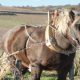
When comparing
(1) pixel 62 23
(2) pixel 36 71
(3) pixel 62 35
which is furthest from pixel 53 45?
(2) pixel 36 71

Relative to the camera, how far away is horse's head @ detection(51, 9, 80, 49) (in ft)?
23.7

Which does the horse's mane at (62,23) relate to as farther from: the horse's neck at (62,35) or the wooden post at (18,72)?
the wooden post at (18,72)

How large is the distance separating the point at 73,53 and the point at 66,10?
0.76 meters

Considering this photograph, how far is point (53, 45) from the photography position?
24.9 feet

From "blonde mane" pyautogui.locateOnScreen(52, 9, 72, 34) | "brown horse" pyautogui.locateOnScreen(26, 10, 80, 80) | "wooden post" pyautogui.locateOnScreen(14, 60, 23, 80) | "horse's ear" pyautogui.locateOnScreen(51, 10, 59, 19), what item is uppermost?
"horse's ear" pyautogui.locateOnScreen(51, 10, 59, 19)

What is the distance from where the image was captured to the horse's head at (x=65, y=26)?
7.21 m

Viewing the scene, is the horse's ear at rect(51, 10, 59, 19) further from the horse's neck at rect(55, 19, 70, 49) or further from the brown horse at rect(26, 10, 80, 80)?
the horse's neck at rect(55, 19, 70, 49)

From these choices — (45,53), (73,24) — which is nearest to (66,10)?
(73,24)

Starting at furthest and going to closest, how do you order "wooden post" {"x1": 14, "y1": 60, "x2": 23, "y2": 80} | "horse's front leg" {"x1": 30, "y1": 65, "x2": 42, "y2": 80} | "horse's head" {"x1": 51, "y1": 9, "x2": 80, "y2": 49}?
"wooden post" {"x1": 14, "y1": 60, "x2": 23, "y2": 80} → "horse's front leg" {"x1": 30, "y1": 65, "x2": 42, "y2": 80} → "horse's head" {"x1": 51, "y1": 9, "x2": 80, "y2": 49}

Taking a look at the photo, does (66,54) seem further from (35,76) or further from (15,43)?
(15,43)

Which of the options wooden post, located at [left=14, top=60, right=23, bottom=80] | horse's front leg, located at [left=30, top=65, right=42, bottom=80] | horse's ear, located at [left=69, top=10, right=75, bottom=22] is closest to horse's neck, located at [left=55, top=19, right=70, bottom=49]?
horse's ear, located at [left=69, top=10, right=75, bottom=22]

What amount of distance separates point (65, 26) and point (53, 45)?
1.35 feet

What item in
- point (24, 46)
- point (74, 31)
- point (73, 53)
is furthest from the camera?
point (24, 46)

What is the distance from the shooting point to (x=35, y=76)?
26.2 ft
